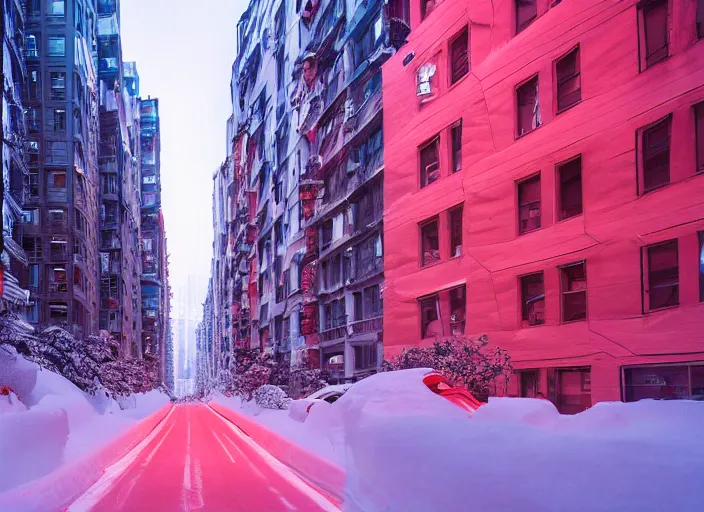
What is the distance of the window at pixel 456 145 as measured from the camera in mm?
15695

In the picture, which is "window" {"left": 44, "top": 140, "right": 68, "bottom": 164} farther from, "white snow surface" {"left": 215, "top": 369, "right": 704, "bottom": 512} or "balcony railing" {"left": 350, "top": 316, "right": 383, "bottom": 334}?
"white snow surface" {"left": 215, "top": 369, "right": 704, "bottom": 512}

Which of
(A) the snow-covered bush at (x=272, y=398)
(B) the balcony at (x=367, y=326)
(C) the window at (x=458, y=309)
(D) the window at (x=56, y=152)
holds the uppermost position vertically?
(D) the window at (x=56, y=152)

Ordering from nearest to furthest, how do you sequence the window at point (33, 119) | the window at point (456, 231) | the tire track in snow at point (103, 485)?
the tire track in snow at point (103, 485)
the window at point (456, 231)
the window at point (33, 119)

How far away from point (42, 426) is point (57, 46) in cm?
4388

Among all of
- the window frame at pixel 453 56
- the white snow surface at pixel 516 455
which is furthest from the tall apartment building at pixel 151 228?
the white snow surface at pixel 516 455

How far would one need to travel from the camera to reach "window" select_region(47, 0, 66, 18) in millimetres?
49750

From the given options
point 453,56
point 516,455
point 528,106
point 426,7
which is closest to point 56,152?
point 426,7

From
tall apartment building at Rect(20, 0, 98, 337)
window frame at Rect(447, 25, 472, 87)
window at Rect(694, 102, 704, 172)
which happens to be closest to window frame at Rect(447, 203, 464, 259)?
window frame at Rect(447, 25, 472, 87)

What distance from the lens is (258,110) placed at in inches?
2089

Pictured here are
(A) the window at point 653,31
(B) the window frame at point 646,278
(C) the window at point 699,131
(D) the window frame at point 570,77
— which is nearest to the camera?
(C) the window at point 699,131

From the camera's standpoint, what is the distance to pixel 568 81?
12.2 metres

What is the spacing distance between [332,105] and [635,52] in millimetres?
16967

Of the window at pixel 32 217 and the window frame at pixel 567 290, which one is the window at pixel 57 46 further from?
the window frame at pixel 567 290

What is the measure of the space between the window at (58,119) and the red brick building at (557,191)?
121 feet
